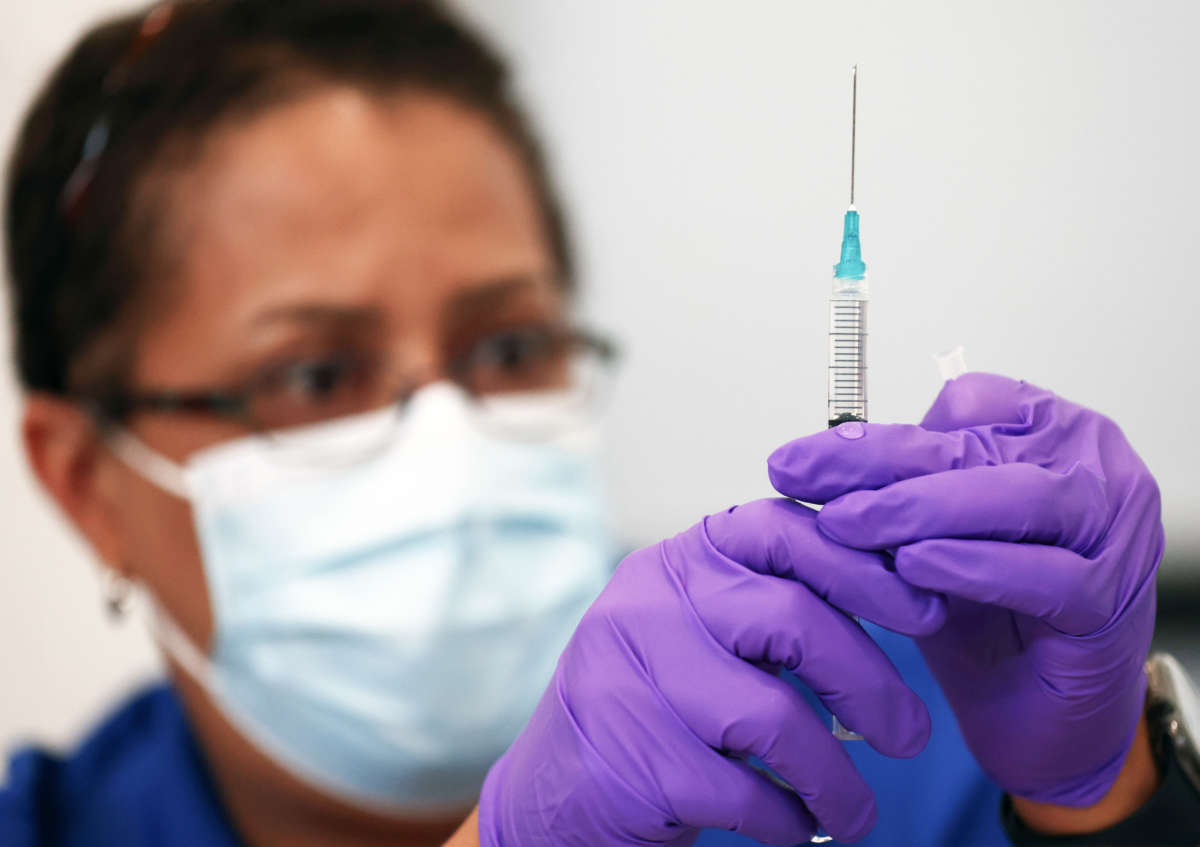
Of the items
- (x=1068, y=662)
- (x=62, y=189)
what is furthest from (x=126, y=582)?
(x=1068, y=662)

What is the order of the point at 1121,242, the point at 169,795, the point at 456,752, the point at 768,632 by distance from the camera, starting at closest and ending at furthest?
the point at 768,632 → the point at 1121,242 → the point at 456,752 → the point at 169,795

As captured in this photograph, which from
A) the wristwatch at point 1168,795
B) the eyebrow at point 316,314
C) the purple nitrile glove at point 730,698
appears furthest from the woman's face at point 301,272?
the wristwatch at point 1168,795

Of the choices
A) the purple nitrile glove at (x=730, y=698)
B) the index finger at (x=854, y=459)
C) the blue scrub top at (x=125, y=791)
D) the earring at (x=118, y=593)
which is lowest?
the blue scrub top at (x=125, y=791)

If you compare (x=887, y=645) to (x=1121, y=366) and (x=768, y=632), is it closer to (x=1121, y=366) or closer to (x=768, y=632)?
(x=768, y=632)

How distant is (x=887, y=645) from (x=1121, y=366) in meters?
0.41

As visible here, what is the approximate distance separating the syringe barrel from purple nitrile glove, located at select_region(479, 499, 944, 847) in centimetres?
7

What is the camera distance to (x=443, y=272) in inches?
40.9

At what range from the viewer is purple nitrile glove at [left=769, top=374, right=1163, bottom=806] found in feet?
1.74

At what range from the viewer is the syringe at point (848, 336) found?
564 mm

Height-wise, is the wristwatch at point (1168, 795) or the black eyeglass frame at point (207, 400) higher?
the black eyeglass frame at point (207, 400)

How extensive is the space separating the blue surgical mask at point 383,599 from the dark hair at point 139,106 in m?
0.22

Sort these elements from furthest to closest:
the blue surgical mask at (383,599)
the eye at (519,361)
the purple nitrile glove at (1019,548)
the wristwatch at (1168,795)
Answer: the eye at (519,361) → the blue surgical mask at (383,599) → the wristwatch at (1168,795) → the purple nitrile glove at (1019,548)

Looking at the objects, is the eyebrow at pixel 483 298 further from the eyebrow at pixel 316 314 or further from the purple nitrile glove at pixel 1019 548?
the purple nitrile glove at pixel 1019 548

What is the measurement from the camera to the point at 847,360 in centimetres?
59
